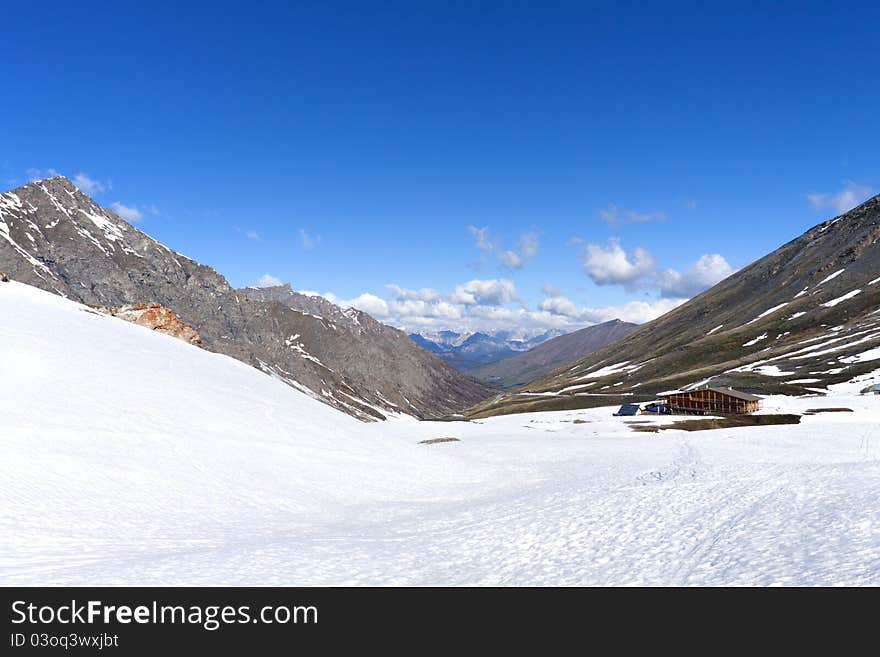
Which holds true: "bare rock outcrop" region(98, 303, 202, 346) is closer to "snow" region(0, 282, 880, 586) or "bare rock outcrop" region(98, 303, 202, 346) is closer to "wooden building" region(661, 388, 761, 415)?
"snow" region(0, 282, 880, 586)

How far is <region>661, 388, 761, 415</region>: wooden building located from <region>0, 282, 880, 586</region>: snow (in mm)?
57393

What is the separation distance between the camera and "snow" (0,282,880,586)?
12.5m

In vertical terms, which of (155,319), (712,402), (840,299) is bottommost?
(712,402)

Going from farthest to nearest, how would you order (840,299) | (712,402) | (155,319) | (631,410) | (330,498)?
→ (840,299) < (712,402) < (631,410) < (155,319) < (330,498)

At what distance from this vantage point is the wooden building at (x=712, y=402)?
321ft

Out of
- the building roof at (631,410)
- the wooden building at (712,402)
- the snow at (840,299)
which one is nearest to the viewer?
the wooden building at (712,402)

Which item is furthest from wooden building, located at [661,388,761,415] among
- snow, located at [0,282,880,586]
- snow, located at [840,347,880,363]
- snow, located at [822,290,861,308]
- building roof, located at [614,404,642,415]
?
snow, located at [822,290,861,308]

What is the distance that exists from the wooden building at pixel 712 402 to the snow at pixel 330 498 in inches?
2260

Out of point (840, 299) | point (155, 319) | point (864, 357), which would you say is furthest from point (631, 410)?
point (840, 299)

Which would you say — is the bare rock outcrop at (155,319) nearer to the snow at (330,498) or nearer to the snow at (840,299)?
the snow at (330,498)

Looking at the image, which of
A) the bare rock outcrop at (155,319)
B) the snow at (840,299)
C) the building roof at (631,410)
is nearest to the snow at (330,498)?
the bare rock outcrop at (155,319)

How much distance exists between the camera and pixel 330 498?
87.0 feet

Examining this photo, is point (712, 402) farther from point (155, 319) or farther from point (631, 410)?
point (155, 319)

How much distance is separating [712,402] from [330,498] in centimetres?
10017
